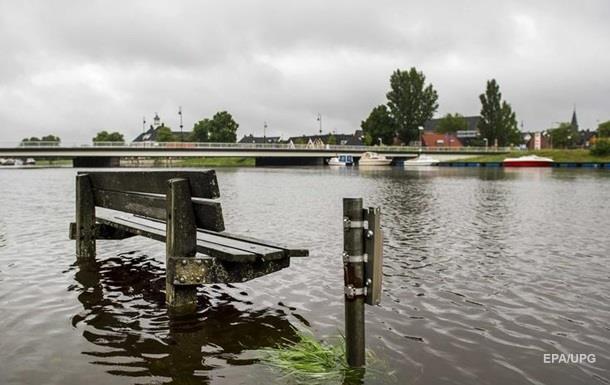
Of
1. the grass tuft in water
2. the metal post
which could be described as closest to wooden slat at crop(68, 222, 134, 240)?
the grass tuft in water

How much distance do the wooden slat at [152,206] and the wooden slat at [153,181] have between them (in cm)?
10

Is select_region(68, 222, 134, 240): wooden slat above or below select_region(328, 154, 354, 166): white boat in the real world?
above

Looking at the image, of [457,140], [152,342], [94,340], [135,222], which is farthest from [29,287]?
[457,140]

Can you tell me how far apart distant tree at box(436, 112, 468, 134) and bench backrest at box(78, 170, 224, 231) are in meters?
181

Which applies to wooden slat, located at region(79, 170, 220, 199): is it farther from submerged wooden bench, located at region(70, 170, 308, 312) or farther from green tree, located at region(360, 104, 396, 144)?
green tree, located at region(360, 104, 396, 144)

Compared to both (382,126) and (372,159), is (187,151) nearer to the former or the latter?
(372,159)

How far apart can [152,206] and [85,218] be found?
10.8 feet

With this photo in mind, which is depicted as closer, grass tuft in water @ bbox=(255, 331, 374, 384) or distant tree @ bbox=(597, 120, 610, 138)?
grass tuft in water @ bbox=(255, 331, 374, 384)

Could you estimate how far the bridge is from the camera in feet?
300

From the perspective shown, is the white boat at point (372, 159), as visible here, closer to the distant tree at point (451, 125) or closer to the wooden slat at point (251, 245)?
the distant tree at point (451, 125)

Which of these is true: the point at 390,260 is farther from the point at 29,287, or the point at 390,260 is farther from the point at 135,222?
the point at 29,287

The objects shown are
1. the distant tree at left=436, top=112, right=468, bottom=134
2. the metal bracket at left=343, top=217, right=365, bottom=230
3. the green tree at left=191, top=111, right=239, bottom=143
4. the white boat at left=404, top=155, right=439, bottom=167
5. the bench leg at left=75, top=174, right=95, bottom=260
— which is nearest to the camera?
the metal bracket at left=343, top=217, right=365, bottom=230

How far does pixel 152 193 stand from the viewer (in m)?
7.98

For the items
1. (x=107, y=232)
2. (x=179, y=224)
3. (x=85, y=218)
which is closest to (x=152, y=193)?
(x=179, y=224)
